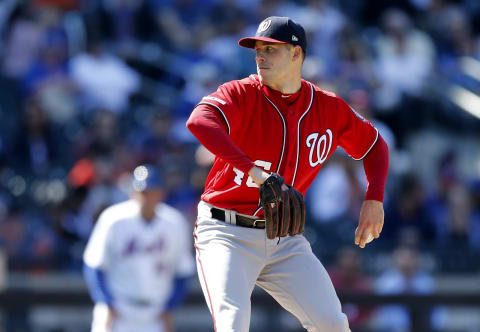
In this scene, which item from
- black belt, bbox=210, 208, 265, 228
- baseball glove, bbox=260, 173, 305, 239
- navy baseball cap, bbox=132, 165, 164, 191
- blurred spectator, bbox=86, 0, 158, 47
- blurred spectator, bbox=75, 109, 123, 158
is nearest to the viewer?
baseball glove, bbox=260, 173, 305, 239

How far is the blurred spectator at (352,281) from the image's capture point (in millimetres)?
8617

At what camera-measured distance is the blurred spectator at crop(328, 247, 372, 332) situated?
8617 millimetres

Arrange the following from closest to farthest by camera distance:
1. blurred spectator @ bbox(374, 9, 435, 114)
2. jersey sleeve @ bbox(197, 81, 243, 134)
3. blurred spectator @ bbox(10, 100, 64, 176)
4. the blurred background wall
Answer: jersey sleeve @ bbox(197, 81, 243, 134)
the blurred background wall
blurred spectator @ bbox(10, 100, 64, 176)
blurred spectator @ bbox(374, 9, 435, 114)

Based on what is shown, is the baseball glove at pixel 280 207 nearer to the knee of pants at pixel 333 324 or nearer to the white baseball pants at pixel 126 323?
the knee of pants at pixel 333 324

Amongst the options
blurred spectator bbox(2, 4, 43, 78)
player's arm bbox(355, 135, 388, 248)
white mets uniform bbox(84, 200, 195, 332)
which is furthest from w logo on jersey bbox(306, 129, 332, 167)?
blurred spectator bbox(2, 4, 43, 78)

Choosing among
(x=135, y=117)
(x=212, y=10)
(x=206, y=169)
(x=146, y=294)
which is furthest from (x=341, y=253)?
(x=212, y=10)

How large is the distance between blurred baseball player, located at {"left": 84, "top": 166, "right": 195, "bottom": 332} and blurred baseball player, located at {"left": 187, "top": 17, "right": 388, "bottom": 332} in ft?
7.33

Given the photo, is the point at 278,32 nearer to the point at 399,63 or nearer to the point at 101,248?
the point at 101,248

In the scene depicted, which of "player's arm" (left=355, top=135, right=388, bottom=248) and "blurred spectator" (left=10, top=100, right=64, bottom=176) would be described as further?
"blurred spectator" (left=10, top=100, right=64, bottom=176)

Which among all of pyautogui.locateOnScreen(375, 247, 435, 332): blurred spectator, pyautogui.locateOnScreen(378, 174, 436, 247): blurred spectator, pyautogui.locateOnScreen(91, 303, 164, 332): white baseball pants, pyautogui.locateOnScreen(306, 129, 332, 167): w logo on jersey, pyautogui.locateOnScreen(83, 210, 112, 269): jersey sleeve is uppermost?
pyautogui.locateOnScreen(306, 129, 332, 167): w logo on jersey

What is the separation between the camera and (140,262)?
713cm

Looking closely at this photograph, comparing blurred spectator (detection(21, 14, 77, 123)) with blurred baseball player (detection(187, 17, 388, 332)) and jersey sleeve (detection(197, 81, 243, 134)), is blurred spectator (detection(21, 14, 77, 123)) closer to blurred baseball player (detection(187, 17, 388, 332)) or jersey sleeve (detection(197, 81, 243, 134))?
blurred baseball player (detection(187, 17, 388, 332))

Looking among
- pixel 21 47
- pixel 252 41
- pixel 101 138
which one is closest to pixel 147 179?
pixel 252 41

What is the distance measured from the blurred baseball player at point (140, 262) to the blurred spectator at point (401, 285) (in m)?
2.38
